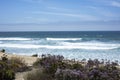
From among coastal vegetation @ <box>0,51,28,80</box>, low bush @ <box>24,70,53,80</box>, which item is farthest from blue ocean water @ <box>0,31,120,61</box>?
low bush @ <box>24,70,53,80</box>

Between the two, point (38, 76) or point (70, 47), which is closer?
point (38, 76)

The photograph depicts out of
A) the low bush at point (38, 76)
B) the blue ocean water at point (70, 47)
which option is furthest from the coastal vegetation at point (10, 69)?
the blue ocean water at point (70, 47)

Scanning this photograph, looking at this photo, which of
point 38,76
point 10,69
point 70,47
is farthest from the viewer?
point 70,47

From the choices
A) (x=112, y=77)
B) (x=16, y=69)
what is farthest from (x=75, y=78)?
(x=16, y=69)

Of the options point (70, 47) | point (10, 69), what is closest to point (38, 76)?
point (10, 69)

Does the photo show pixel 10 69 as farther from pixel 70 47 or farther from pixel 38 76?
pixel 70 47

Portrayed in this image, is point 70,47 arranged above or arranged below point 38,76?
below

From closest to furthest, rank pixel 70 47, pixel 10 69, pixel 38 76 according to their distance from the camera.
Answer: pixel 38 76, pixel 10 69, pixel 70 47

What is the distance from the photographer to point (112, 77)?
22.1 feet

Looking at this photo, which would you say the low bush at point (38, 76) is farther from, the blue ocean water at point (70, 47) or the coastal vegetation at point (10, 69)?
the blue ocean water at point (70, 47)

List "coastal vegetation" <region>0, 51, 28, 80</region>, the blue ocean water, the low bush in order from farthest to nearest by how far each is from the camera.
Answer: the blue ocean water → "coastal vegetation" <region>0, 51, 28, 80</region> → the low bush

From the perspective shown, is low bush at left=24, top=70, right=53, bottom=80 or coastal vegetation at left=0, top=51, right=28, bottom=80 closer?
low bush at left=24, top=70, right=53, bottom=80

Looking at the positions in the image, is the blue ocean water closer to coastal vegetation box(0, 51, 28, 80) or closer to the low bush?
coastal vegetation box(0, 51, 28, 80)

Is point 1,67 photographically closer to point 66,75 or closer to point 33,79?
point 33,79
